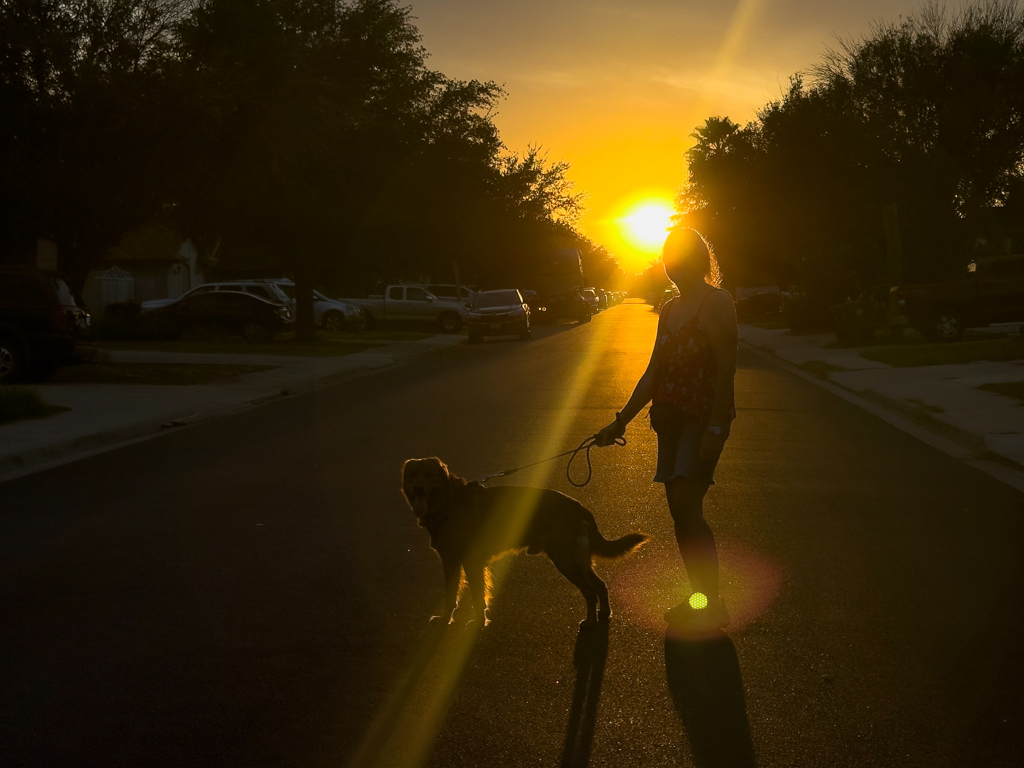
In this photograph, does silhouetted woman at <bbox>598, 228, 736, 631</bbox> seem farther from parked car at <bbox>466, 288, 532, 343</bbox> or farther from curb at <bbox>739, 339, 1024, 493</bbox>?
parked car at <bbox>466, 288, 532, 343</bbox>

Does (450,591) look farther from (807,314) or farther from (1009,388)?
(807,314)

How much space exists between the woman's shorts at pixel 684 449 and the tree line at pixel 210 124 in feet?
59.4

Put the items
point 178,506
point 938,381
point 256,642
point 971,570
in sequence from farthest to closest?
point 938,381
point 178,506
point 971,570
point 256,642

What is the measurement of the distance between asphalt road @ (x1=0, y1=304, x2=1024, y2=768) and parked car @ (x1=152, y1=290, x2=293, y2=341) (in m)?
25.9

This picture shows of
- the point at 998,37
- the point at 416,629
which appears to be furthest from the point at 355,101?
the point at 416,629

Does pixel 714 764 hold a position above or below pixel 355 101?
below

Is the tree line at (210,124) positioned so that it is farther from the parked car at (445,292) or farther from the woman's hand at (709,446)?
the woman's hand at (709,446)

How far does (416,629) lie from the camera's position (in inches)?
240

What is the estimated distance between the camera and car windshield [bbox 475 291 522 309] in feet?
135

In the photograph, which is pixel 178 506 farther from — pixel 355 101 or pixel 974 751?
pixel 355 101

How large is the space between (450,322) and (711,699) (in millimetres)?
44587

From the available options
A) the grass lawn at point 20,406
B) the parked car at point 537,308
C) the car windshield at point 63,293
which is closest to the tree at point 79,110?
the car windshield at point 63,293

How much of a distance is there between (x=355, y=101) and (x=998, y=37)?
2099 centimetres

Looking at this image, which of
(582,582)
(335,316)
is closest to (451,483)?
(582,582)
